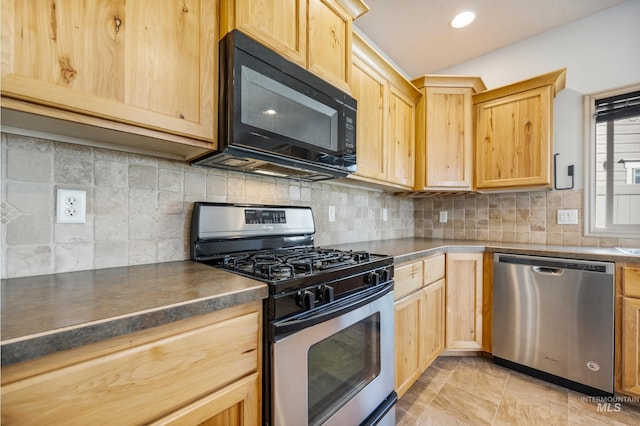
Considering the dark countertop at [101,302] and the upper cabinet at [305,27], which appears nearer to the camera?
the dark countertop at [101,302]

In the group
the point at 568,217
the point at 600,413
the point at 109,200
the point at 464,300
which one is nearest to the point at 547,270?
the point at 464,300

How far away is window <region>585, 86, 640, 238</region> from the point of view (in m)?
2.13

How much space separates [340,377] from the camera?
3.79 ft

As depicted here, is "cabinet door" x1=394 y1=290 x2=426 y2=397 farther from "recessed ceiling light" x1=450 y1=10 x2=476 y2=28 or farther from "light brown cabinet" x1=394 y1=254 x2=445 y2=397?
"recessed ceiling light" x1=450 y1=10 x2=476 y2=28

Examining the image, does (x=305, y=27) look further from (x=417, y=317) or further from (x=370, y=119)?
(x=417, y=317)

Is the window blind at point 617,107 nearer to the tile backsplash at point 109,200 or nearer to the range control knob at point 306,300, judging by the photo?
the tile backsplash at point 109,200

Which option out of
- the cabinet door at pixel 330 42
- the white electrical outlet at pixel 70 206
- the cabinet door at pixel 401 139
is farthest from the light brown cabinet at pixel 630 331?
the white electrical outlet at pixel 70 206

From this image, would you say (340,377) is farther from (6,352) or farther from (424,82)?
(424,82)

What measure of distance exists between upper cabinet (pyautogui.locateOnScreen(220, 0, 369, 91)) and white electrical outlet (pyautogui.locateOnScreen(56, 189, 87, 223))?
2.75 feet

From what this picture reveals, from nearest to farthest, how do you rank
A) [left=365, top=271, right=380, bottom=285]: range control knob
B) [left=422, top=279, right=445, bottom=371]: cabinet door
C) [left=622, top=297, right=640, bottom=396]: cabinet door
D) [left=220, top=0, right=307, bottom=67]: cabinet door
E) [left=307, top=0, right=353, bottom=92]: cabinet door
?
[left=220, top=0, right=307, bottom=67]: cabinet door < [left=365, top=271, right=380, bottom=285]: range control knob < [left=307, top=0, right=353, bottom=92]: cabinet door < [left=622, top=297, right=640, bottom=396]: cabinet door < [left=422, top=279, right=445, bottom=371]: cabinet door

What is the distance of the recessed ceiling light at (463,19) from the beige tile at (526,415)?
109 inches

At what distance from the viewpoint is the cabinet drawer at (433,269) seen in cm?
191

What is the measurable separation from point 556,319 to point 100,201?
8.89ft

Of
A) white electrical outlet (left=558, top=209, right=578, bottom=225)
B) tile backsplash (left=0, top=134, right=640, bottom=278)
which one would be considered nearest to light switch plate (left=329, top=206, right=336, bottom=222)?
tile backsplash (left=0, top=134, right=640, bottom=278)
